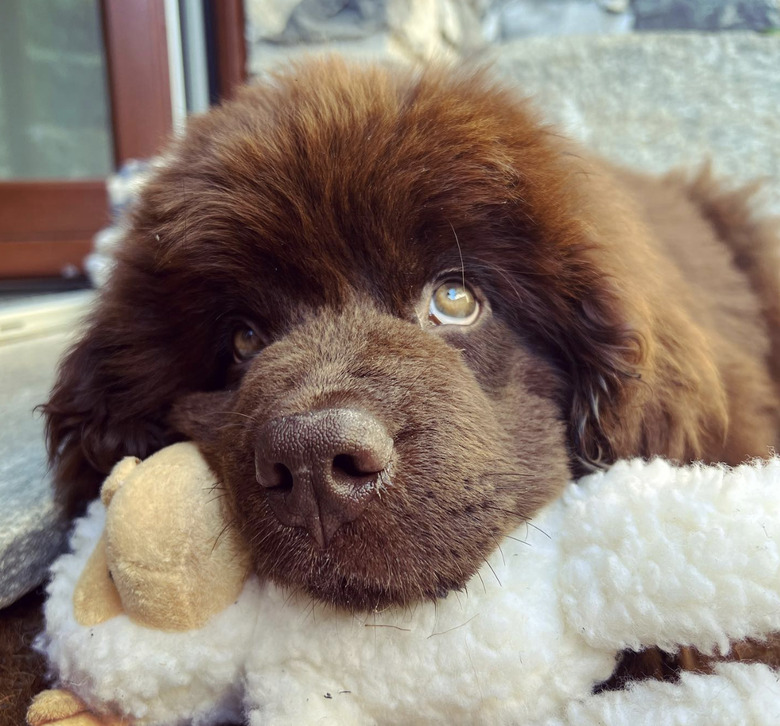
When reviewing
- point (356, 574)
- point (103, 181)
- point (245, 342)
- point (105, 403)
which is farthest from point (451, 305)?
point (103, 181)

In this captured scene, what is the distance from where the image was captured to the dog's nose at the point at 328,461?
3.15 ft

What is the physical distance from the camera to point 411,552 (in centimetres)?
103

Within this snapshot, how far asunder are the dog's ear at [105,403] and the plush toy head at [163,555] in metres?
0.34

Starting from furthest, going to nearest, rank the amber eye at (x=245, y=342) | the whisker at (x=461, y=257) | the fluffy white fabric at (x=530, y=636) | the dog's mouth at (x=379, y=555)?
the amber eye at (x=245, y=342), the whisker at (x=461, y=257), the dog's mouth at (x=379, y=555), the fluffy white fabric at (x=530, y=636)

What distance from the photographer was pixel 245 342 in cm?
144

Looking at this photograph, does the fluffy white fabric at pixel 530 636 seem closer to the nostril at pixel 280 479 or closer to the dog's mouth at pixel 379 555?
the dog's mouth at pixel 379 555

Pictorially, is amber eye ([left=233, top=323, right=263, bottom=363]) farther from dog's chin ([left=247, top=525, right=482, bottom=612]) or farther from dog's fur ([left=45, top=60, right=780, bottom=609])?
dog's chin ([left=247, top=525, right=482, bottom=612])

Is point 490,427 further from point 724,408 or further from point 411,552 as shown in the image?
point 724,408

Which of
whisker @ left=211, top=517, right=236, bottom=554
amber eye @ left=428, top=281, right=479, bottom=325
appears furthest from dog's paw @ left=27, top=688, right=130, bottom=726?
amber eye @ left=428, top=281, right=479, bottom=325

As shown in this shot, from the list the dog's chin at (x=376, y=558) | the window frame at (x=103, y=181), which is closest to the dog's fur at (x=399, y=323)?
the dog's chin at (x=376, y=558)

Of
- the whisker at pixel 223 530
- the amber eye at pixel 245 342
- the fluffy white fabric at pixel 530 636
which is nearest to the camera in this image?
the fluffy white fabric at pixel 530 636

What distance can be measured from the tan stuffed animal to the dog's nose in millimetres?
178

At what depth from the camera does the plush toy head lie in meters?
1.05

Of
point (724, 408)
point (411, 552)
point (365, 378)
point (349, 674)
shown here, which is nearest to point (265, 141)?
point (365, 378)
